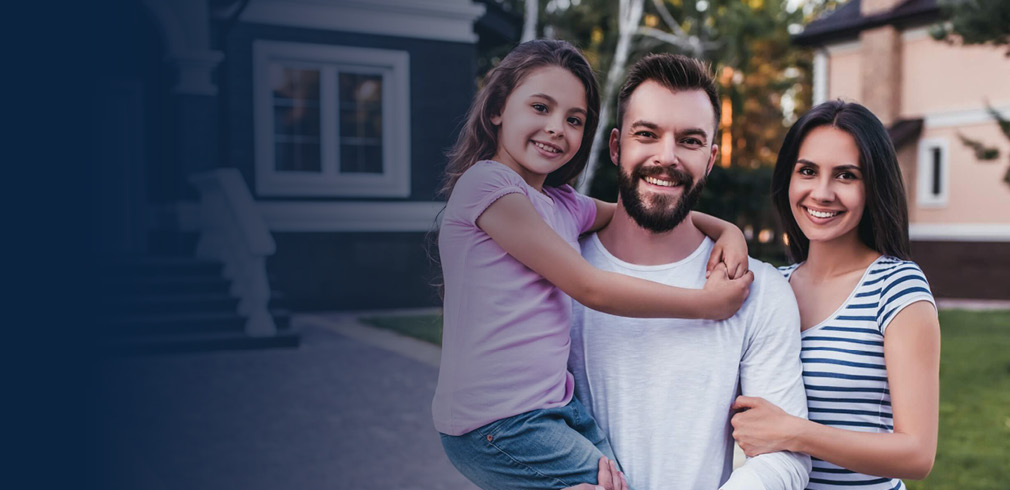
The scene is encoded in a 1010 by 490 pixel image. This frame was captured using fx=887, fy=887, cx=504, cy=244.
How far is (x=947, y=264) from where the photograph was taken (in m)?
17.2

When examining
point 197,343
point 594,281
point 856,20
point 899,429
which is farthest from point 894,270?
point 856,20

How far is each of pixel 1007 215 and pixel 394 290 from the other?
11413 mm

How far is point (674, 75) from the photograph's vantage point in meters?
2.11

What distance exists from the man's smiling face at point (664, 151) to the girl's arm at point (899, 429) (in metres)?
0.54

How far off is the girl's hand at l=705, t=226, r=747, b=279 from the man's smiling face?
0.12 m

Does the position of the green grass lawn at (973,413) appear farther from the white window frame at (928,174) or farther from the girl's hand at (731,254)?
the white window frame at (928,174)

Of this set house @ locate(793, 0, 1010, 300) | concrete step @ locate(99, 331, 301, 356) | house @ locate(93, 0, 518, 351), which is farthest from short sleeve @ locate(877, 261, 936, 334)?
house @ locate(793, 0, 1010, 300)

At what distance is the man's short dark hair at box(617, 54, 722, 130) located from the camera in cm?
211

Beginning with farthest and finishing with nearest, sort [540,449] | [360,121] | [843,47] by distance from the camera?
[843,47] < [360,121] < [540,449]

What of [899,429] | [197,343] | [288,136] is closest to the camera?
[899,429]

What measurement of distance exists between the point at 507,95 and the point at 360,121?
37.4ft

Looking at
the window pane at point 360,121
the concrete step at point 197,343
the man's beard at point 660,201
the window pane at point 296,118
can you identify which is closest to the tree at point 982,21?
the man's beard at point 660,201

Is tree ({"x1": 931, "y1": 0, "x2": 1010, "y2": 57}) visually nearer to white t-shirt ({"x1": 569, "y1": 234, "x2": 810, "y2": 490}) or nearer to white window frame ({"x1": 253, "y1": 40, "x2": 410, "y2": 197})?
white t-shirt ({"x1": 569, "y1": 234, "x2": 810, "y2": 490})

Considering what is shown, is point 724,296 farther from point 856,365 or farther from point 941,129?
point 941,129
